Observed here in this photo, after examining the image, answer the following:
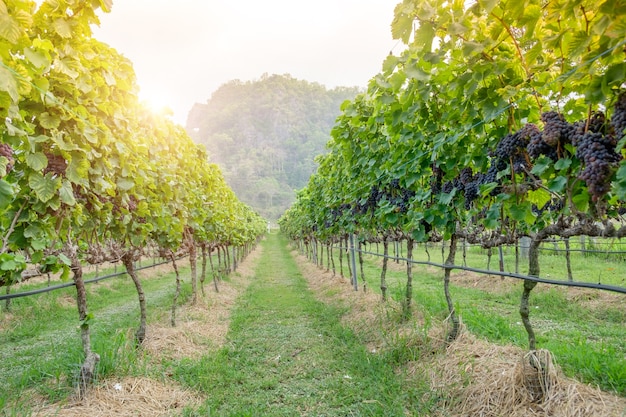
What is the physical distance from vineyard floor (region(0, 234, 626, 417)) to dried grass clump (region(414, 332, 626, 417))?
12mm

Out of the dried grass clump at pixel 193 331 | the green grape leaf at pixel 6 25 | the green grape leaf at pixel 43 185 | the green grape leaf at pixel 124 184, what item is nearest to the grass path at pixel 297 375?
the dried grass clump at pixel 193 331

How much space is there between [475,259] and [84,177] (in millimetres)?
18414

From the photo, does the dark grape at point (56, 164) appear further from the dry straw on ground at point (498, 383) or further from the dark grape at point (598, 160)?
the dry straw on ground at point (498, 383)

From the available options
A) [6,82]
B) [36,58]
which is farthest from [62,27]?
[6,82]

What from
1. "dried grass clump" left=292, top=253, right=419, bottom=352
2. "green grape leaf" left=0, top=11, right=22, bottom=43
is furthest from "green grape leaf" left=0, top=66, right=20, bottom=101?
"dried grass clump" left=292, top=253, right=419, bottom=352

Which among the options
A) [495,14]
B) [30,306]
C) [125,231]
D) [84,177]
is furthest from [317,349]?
[30,306]

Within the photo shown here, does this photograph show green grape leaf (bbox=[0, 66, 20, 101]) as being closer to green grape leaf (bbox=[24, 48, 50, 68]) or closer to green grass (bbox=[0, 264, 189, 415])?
green grape leaf (bbox=[24, 48, 50, 68])

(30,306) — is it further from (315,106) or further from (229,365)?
(315,106)

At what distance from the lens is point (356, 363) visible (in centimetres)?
523

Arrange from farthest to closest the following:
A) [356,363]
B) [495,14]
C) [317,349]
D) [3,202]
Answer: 1. [317,349]
2. [356,363]
3. [495,14]
4. [3,202]

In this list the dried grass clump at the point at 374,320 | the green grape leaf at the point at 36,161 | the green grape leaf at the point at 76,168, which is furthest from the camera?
the dried grass clump at the point at 374,320

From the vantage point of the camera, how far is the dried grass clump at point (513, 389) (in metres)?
3.00

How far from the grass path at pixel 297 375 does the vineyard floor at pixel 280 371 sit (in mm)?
17

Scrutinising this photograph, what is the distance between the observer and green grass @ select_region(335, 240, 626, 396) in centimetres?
430
